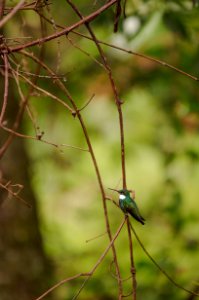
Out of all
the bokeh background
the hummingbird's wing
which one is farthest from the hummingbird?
the bokeh background

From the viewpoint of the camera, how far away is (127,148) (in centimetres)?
307

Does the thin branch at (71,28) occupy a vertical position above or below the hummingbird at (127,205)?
above

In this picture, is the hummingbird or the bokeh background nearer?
the hummingbird

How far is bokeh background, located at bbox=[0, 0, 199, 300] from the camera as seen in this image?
1.54 metres

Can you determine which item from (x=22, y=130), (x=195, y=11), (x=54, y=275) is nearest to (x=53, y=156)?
(x=22, y=130)

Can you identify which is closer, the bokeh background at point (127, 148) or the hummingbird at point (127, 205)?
the hummingbird at point (127, 205)

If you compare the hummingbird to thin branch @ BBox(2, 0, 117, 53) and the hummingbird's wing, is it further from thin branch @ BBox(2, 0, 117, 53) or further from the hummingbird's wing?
thin branch @ BBox(2, 0, 117, 53)

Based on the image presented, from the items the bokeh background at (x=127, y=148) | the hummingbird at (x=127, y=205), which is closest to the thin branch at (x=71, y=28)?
the bokeh background at (x=127, y=148)

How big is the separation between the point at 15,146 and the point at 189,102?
69cm

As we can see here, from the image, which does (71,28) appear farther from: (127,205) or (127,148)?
(127,148)

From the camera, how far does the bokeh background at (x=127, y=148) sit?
1.54 metres

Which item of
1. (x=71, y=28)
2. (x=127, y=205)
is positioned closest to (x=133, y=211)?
(x=127, y=205)

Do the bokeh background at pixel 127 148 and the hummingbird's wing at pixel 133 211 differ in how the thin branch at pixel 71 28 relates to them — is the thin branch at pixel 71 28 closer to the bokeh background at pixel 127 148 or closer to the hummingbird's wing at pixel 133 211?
the bokeh background at pixel 127 148

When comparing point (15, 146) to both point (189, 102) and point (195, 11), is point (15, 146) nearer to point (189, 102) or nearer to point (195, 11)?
point (189, 102)
